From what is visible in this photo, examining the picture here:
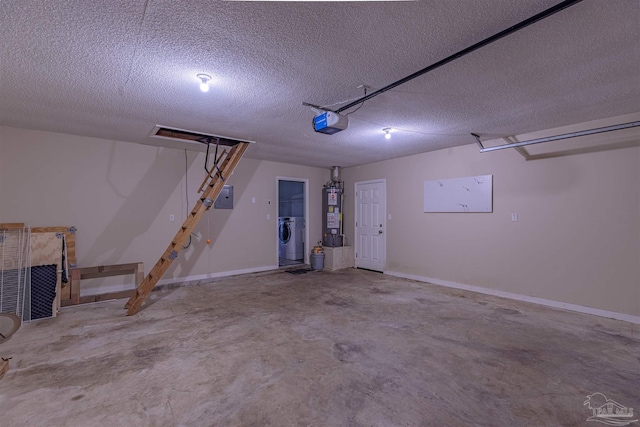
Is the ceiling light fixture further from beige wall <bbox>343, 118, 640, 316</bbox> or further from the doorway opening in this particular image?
beige wall <bbox>343, 118, 640, 316</bbox>

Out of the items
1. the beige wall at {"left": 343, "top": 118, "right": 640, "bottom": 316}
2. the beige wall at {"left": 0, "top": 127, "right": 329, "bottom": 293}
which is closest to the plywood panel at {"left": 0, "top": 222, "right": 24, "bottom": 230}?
the beige wall at {"left": 0, "top": 127, "right": 329, "bottom": 293}

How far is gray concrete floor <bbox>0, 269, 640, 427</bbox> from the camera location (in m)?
1.89

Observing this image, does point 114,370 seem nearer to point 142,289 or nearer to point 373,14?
point 142,289

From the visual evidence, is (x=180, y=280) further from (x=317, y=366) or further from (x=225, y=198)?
(x=317, y=366)

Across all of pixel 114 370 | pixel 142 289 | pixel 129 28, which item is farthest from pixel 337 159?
pixel 114 370

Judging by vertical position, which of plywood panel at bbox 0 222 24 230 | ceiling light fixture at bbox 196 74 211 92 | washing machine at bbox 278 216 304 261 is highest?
ceiling light fixture at bbox 196 74 211 92

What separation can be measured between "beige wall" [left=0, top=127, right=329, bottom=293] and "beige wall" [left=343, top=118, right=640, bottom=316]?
134 inches

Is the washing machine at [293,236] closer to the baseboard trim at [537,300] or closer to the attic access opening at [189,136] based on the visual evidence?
the baseboard trim at [537,300]

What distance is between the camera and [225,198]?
19.1 feet

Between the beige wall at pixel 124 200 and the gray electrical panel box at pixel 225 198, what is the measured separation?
0.11m

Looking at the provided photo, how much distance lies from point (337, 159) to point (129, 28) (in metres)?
4.58

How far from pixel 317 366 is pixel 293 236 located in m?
5.08

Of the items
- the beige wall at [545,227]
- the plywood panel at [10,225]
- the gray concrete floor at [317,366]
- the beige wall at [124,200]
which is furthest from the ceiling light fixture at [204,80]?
the beige wall at [545,227]

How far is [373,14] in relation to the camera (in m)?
1.77
